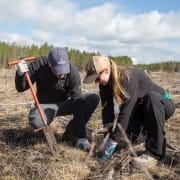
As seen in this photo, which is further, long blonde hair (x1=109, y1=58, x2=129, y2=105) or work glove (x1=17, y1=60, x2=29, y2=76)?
work glove (x1=17, y1=60, x2=29, y2=76)

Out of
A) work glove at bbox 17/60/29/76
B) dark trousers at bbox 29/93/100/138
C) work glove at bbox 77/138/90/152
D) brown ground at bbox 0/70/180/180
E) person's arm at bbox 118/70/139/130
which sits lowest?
brown ground at bbox 0/70/180/180

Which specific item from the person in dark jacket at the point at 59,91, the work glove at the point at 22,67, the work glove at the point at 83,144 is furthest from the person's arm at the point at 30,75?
the work glove at the point at 83,144

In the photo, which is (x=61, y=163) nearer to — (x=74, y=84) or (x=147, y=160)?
(x=147, y=160)

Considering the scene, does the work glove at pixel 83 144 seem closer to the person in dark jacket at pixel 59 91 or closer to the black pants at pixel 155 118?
the person in dark jacket at pixel 59 91

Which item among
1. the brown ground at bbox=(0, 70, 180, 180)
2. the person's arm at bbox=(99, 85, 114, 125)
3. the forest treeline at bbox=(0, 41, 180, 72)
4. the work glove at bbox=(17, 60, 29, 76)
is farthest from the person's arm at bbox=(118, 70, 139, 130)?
the forest treeline at bbox=(0, 41, 180, 72)

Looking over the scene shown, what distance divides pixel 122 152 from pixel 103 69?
2.78ft

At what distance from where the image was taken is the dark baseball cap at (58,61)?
10.4 feet

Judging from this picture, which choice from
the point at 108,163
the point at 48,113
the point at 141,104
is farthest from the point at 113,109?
the point at 48,113

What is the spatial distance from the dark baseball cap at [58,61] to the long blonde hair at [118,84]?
63 centimetres

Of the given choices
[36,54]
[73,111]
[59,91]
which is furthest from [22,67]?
[36,54]

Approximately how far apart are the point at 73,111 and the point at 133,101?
0.90m

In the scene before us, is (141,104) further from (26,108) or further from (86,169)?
(26,108)

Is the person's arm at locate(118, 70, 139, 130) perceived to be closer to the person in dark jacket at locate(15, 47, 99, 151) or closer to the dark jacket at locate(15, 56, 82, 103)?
the person in dark jacket at locate(15, 47, 99, 151)

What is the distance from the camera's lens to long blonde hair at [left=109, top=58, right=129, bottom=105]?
8.86ft
